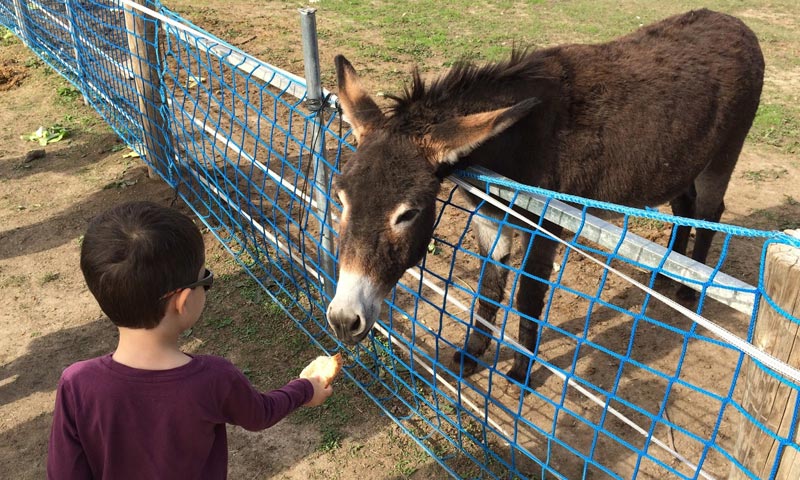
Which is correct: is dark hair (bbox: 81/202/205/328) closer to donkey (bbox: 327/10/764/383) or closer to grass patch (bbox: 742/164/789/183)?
donkey (bbox: 327/10/764/383)

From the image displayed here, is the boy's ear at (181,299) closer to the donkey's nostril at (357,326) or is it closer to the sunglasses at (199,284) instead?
the sunglasses at (199,284)

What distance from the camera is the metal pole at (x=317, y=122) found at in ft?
9.73

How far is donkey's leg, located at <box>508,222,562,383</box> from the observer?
11.2ft

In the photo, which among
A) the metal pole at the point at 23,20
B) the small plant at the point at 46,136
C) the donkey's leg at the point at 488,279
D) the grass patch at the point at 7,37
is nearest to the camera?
the donkey's leg at the point at 488,279

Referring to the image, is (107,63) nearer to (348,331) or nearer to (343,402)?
(343,402)

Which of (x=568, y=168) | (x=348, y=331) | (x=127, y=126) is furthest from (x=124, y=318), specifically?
(x=127, y=126)

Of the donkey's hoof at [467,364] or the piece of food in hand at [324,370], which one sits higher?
the piece of food in hand at [324,370]

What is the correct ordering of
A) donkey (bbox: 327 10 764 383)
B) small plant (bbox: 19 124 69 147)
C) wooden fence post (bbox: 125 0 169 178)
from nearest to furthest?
donkey (bbox: 327 10 764 383)
wooden fence post (bbox: 125 0 169 178)
small plant (bbox: 19 124 69 147)

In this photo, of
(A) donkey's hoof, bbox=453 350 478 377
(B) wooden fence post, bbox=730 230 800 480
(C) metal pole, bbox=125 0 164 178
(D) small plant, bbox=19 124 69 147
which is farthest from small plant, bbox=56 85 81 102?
(B) wooden fence post, bbox=730 230 800 480

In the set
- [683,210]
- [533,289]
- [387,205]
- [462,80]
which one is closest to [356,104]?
[462,80]

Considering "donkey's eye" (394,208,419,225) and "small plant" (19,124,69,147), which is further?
"small plant" (19,124,69,147)

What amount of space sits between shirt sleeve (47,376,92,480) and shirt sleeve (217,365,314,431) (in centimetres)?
40

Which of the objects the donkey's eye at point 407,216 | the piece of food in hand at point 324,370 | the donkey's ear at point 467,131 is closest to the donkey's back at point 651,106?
the donkey's ear at point 467,131

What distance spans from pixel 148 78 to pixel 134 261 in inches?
153
